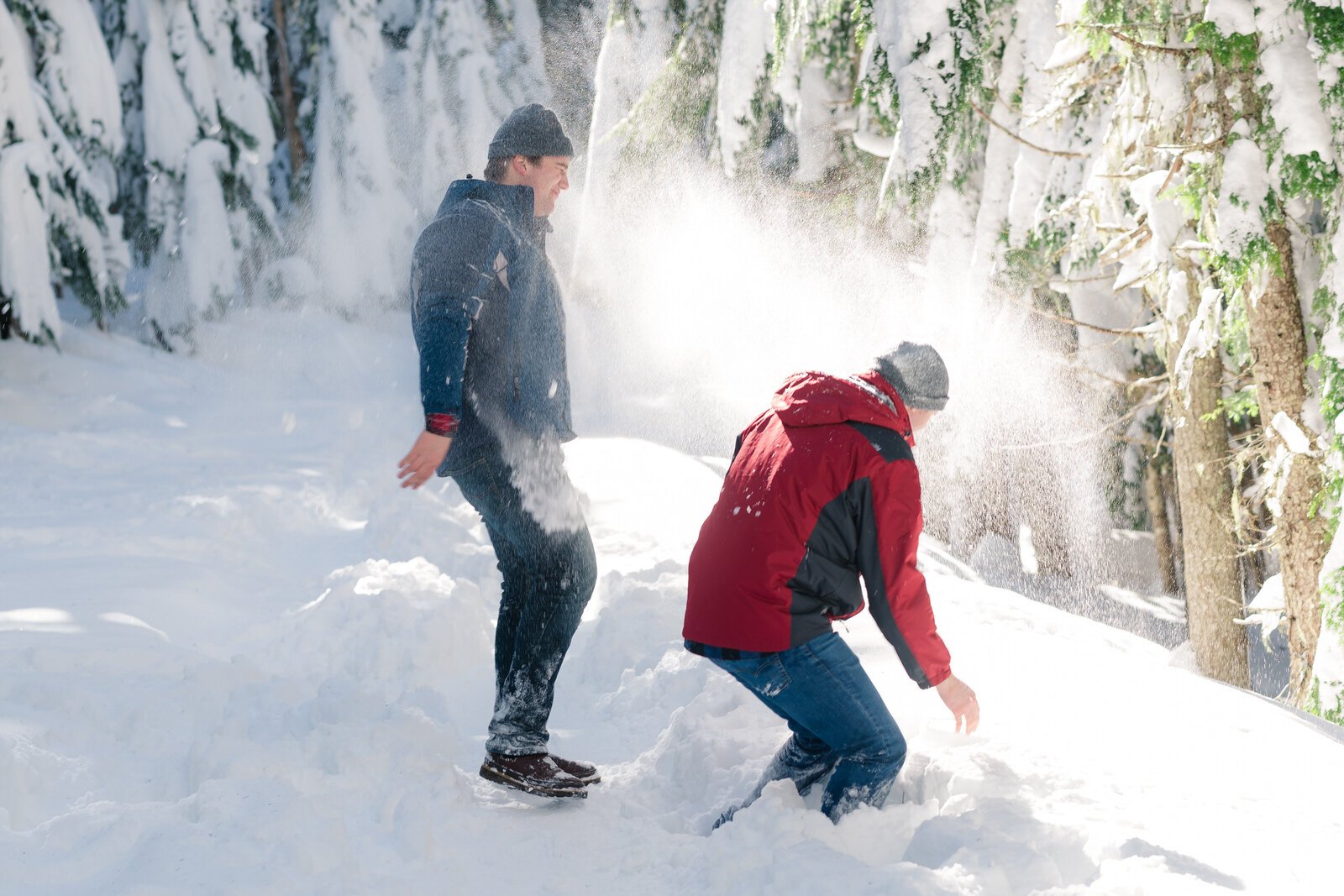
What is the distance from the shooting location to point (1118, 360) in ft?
28.7

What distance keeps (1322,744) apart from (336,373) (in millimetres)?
16856

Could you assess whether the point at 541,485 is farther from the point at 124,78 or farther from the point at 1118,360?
the point at 124,78

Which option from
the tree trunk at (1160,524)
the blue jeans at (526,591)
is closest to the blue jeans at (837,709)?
the blue jeans at (526,591)

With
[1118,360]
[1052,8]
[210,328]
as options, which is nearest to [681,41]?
[1052,8]

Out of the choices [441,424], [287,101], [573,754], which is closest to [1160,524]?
[573,754]

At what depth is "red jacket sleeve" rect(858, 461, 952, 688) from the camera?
8.46ft

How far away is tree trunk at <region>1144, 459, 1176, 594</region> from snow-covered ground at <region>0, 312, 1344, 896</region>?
6.82 m

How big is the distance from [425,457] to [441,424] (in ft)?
0.31

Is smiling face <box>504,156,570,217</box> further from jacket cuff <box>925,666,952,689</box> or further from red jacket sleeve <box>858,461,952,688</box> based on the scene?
jacket cuff <box>925,666,952,689</box>

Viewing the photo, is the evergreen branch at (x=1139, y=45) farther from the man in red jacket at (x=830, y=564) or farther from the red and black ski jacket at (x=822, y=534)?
the red and black ski jacket at (x=822, y=534)

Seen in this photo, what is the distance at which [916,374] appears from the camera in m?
2.77

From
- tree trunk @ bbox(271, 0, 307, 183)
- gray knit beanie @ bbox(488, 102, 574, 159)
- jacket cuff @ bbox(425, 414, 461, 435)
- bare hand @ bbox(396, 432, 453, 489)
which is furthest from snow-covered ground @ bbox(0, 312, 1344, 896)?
tree trunk @ bbox(271, 0, 307, 183)

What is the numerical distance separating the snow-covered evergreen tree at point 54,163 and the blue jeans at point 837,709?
11729 millimetres

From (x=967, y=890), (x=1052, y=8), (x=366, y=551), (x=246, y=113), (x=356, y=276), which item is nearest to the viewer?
(x=967, y=890)
